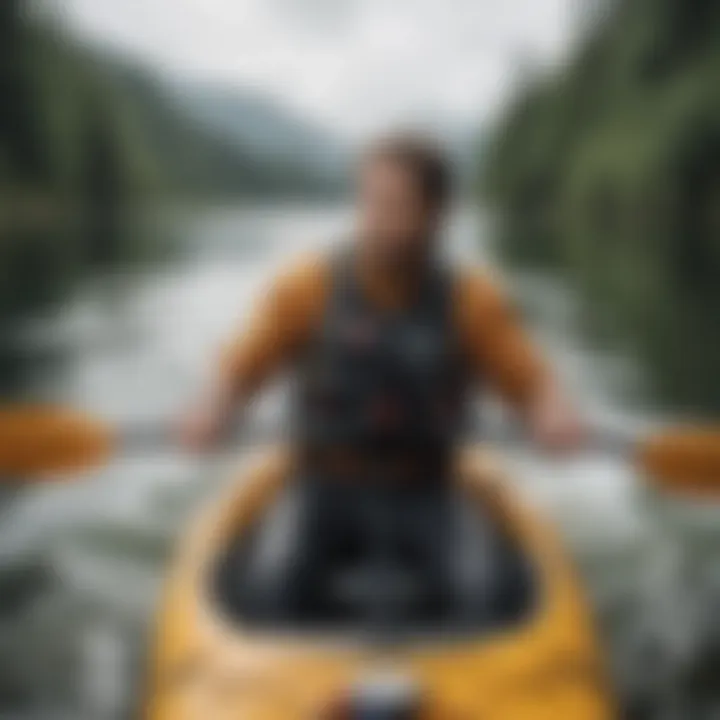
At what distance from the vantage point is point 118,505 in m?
2.05

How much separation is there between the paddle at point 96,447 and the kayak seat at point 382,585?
0.13 metres

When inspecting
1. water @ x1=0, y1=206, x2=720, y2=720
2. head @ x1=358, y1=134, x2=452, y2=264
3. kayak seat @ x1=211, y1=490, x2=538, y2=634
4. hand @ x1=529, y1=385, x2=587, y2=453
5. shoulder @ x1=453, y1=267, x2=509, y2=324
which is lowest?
kayak seat @ x1=211, y1=490, x2=538, y2=634

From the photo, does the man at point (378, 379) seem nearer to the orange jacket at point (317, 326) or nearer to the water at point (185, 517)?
the orange jacket at point (317, 326)

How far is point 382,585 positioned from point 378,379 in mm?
133

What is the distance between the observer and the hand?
94 cm

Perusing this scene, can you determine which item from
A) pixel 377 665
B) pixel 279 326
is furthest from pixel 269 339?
pixel 377 665

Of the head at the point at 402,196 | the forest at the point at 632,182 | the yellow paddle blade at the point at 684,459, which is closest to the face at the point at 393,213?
the head at the point at 402,196

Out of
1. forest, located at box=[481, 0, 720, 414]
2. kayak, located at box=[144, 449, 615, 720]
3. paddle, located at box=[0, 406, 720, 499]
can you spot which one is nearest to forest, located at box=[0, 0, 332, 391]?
forest, located at box=[481, 0, 720, 414]

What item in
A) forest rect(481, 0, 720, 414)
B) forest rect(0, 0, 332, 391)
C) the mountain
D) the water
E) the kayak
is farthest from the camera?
forest rect(481, 0, 720, 414)

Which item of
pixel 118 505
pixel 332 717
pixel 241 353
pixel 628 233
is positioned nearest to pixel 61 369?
pixel 118 505

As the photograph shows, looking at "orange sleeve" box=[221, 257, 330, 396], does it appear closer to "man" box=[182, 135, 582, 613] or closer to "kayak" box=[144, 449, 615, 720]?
"man" box=[182, 135, 582, 613]

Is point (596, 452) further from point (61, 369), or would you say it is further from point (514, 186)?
point (514, 186)

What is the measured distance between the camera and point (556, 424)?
944 millimetres

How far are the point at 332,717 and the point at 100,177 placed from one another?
3.07 m
